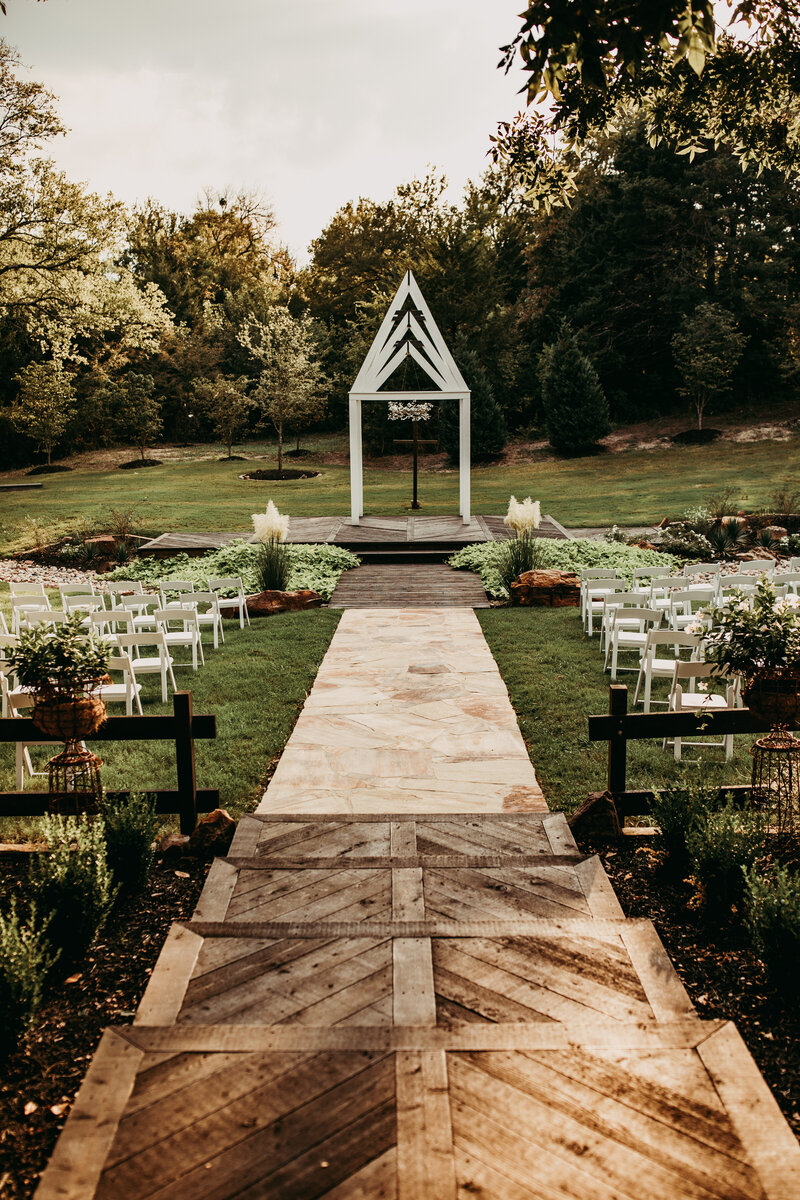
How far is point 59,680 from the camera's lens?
4.64m

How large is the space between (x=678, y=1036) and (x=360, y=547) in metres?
13.9

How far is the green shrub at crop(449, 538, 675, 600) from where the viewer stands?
1387 cm

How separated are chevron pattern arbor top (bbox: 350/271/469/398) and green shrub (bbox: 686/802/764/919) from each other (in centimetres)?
1460

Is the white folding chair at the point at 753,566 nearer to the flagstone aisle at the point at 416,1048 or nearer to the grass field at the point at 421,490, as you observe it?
the flagstone aisle at the point at 416,1048

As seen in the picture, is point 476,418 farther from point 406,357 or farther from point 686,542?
point 686,542

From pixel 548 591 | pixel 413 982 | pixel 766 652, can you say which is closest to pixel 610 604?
pixel 548 591

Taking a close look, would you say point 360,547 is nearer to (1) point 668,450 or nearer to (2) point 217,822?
(2) point 217,822

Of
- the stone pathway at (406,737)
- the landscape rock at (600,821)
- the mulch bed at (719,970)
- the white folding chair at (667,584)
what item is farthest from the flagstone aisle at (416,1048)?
the white folding chair at (667,584)

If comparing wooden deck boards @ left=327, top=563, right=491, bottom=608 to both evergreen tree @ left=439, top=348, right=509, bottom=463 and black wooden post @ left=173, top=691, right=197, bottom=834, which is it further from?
evergreen tree @ left=439, top=348, right=509, bottom=463

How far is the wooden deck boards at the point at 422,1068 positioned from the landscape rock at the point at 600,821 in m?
0.90

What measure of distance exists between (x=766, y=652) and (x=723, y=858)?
111 cm

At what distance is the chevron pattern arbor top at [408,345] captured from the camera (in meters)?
17.8


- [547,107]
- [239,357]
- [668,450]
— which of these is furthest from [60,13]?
[239,357]

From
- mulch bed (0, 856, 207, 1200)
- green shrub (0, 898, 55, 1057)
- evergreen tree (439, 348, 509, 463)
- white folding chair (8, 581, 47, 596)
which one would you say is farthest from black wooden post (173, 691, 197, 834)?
evergreen tree (439, 348, 509, 463)
